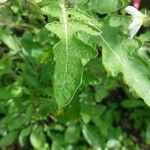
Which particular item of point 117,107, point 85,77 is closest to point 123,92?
point 117,107

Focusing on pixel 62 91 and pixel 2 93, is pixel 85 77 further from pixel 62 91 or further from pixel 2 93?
pixel 2 93

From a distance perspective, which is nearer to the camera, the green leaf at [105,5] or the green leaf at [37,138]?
the green leaf at [105,5]

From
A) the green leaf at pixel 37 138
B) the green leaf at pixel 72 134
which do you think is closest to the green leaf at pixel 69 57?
the green leaf at pixel 37 138

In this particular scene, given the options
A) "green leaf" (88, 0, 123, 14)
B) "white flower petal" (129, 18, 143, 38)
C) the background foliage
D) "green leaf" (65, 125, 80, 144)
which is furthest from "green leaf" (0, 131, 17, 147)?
"green leaf" (88, 0, 123, 14)

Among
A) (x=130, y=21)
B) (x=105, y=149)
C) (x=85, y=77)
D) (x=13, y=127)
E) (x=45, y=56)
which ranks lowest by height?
(x=105, y=149)

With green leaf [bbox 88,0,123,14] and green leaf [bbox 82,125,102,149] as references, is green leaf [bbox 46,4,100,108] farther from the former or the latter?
green leaf [bbox 82,125,102,149]

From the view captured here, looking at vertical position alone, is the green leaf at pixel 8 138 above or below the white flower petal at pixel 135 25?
below

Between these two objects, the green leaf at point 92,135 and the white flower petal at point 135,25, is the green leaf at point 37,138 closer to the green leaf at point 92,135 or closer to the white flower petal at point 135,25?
the green leaf at point 92,135

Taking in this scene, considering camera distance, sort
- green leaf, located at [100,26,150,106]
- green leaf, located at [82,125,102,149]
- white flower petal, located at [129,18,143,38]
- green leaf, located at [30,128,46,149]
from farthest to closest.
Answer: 1. green leaf, located at [82,125,102,149]
2. green leaf, located at [30,128,46,149]
3. white flower petal, located at [129,18,143,38]
4. green leaf, located at [100,26,150,106]

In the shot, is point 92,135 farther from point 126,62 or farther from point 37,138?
point 126,62
